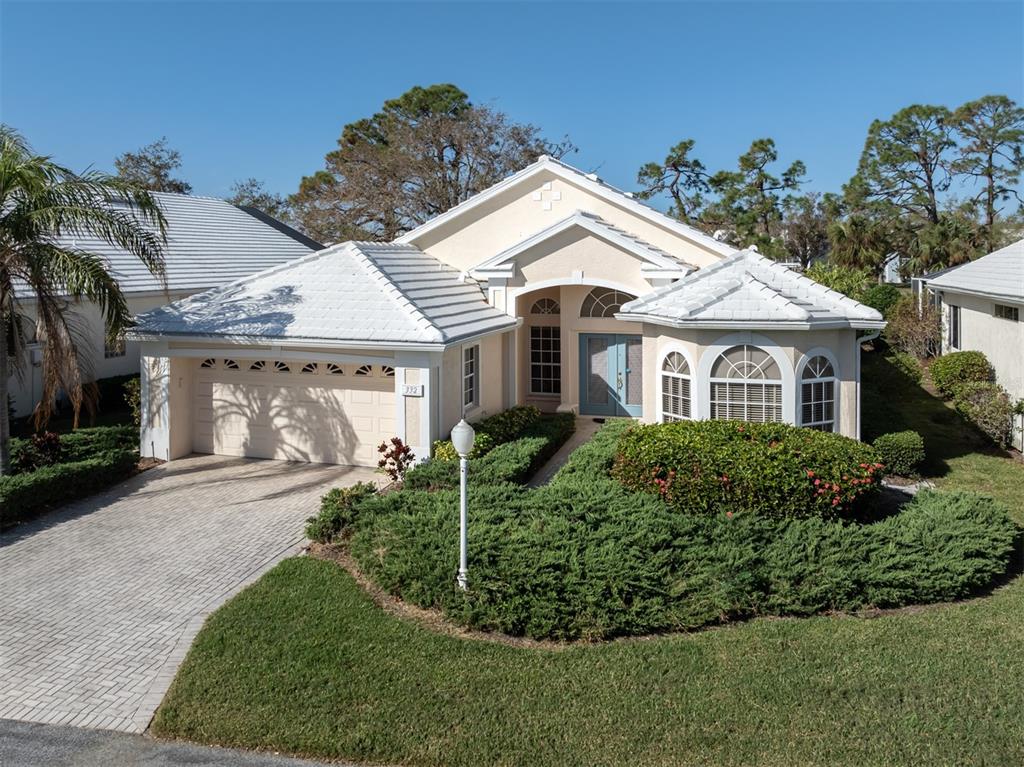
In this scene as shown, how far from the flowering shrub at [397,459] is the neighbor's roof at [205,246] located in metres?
10.2

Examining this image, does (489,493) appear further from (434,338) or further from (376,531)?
(434,338)

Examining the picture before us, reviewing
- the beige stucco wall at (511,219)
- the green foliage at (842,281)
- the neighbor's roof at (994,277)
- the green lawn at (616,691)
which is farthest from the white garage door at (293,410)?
the green foliage at (842,281)

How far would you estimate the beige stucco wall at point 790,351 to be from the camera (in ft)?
46.7

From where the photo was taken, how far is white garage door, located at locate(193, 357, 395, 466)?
1580cm

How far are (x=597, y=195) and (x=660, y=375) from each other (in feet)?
20.3

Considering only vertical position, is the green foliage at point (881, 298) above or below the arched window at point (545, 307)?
above

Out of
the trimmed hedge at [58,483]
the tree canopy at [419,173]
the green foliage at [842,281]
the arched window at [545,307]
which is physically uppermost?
the tree canopy at [419,173]

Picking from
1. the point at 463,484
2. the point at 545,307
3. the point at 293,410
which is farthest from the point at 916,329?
the point at 463,484

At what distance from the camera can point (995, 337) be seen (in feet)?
66.9

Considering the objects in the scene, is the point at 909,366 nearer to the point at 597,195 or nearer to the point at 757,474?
the point at 597,195

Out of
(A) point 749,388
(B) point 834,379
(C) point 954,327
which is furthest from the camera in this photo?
(C) point 954,327

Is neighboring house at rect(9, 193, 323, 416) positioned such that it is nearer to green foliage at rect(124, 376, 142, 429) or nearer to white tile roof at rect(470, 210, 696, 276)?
green foliage at rect(124, 376, 142, 429)

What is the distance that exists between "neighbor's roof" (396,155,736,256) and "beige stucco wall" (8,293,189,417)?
23.5ft

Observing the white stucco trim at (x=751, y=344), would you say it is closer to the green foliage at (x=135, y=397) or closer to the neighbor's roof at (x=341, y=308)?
the neighbor's roof at (x=341, y=308)
